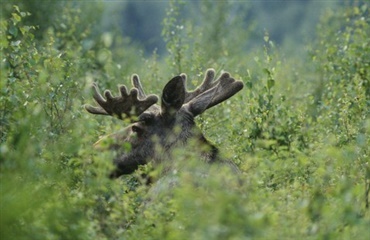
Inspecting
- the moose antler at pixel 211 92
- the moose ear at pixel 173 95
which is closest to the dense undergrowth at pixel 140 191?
the moose antler at pixel 211 92

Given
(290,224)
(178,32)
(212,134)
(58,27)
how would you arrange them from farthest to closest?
1. (58,27)
2. (178,32)
3. (212,134)
4. (290,224)

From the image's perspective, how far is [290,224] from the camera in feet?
22.2

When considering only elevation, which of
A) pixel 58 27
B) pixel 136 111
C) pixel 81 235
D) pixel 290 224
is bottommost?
pixel 290 224

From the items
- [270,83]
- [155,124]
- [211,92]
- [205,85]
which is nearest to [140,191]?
[155,124]

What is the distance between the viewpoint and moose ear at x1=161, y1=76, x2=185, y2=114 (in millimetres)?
9875

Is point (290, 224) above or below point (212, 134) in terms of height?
below

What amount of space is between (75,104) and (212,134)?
7.03 feet

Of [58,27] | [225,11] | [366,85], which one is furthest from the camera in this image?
[225,11]

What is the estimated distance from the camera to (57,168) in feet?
25.2

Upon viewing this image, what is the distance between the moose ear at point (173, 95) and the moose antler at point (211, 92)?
321mm

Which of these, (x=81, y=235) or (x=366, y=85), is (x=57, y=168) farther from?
(x=366, y=85)

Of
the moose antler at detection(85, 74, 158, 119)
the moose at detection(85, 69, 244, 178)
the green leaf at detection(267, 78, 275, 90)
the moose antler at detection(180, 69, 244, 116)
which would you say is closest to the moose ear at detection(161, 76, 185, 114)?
the moose at detection(85, 69, 244, 178)

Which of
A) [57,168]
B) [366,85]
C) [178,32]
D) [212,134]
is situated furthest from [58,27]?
[57,168]

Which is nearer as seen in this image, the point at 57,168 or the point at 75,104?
the point at 57,168
